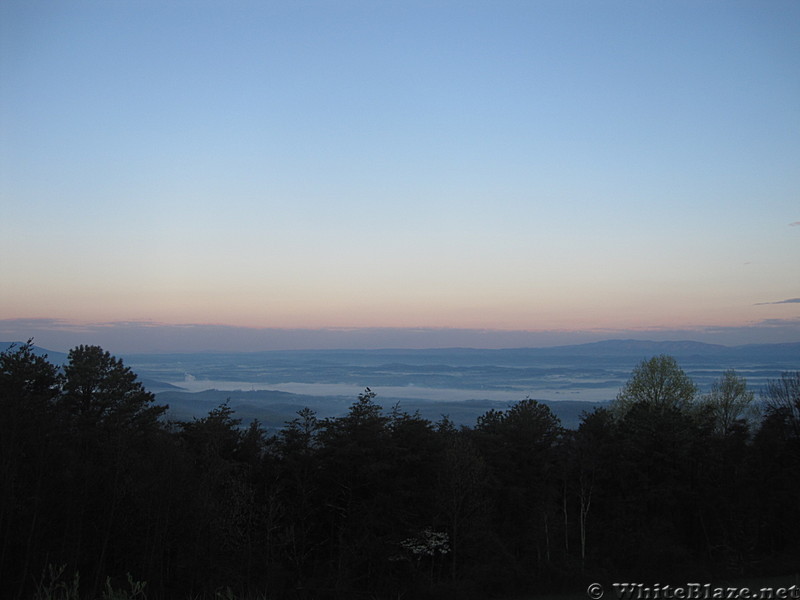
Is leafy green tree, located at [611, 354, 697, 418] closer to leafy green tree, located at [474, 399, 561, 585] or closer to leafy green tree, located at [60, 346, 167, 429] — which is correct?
leafy green tree, located at [474, 399, 561, 585]

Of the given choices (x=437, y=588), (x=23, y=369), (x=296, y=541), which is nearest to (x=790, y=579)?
(x=437, y=588)

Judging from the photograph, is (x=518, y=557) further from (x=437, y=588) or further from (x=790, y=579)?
(x=790, y=579)

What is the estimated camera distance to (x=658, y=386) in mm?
52469

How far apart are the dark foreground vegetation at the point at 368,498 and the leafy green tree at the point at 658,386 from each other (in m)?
15.7

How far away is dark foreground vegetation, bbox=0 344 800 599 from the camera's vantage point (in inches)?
766

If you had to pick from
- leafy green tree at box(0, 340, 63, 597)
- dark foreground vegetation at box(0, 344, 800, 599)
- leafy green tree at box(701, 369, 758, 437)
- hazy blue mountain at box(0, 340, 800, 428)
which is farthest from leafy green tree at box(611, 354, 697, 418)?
leafy green tree at box(0, 340, 63, 597)

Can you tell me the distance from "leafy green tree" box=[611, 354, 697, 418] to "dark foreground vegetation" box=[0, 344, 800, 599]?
15.7 m

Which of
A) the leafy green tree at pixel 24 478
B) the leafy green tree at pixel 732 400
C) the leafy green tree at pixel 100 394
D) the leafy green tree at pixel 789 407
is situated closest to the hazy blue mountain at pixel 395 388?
the leafy green tree at pixel 732 400

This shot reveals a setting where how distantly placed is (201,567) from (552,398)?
111m

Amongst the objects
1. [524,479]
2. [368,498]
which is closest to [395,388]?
[524,479]

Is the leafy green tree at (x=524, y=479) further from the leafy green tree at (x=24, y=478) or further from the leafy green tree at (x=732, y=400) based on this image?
the leafy green tree at (x=732, y=400)

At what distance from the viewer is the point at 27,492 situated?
61.0 feet

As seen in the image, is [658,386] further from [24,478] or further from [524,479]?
[24,478]

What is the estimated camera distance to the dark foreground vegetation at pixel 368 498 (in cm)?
1947
